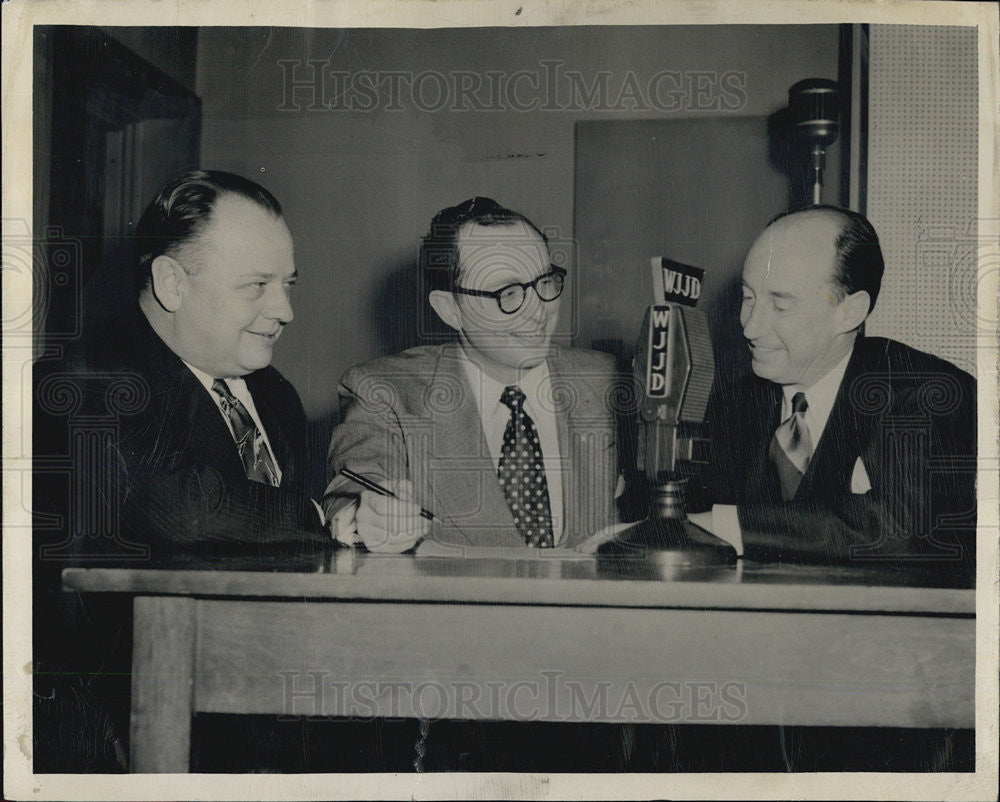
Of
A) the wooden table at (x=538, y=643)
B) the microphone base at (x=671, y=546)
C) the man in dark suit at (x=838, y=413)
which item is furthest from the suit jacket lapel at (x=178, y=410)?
the man in dark suit at (x=838, y=413)

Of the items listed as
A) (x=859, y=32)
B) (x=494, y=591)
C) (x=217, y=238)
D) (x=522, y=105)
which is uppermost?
(x=859, y=32)

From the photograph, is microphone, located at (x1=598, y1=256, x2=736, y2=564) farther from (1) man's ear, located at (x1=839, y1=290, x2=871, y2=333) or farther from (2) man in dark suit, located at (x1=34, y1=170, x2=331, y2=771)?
(2) man in dark suit, located at (x1=34, y1=170, x2=331, y2=771)

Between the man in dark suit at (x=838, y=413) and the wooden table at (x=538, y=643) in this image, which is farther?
the man in dark suit at (x=838, y=413)

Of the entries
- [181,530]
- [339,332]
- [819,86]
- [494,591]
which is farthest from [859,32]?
[181,530]

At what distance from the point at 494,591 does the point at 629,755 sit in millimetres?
421

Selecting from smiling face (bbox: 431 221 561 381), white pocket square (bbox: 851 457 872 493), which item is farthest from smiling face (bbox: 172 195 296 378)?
white pocket square (bbox: 851 457 872 493)

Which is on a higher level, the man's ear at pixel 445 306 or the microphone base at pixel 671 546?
the man's ear at pixel 445 306

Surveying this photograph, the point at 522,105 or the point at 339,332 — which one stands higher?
the point at 522,105

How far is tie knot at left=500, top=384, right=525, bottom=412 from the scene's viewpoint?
1798 mm

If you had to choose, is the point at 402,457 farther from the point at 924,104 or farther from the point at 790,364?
the point at 924,104

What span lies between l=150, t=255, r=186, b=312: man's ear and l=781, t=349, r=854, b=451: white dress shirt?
1.17 m

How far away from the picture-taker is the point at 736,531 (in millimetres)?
1770

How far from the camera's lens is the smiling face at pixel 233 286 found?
1778 mm

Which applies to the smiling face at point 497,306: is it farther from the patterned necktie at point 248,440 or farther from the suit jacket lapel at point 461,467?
the patterned necktie at point 248,440
